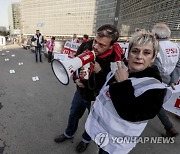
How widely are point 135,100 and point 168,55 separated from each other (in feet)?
5.51

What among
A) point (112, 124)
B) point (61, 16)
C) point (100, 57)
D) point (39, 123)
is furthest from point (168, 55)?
point (61, 16)

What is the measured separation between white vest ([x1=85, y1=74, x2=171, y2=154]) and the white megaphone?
333 millimetres

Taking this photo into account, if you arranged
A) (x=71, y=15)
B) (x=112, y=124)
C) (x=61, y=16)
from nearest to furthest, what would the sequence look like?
(x=112, y=124) → (x=71, y=15) → (x=61, y=16)

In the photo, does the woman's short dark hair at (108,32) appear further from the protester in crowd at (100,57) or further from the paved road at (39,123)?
the paved road at (39,123)

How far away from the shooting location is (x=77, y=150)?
263 centimetres

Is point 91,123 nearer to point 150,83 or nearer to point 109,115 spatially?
point 109,115

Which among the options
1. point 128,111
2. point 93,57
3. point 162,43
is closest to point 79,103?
point 93,57

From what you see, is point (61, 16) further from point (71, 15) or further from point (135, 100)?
point (135, 100)

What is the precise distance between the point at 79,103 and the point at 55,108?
5.32ft

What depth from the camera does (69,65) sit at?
1.62 m

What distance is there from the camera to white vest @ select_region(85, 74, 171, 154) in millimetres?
1263

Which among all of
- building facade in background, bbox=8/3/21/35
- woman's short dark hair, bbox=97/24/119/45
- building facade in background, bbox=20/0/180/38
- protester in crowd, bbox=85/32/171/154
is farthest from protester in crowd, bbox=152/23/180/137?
building facade in background, bbox=8/3/21/35

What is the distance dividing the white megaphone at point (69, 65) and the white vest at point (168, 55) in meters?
1.30

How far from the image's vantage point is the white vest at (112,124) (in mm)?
1263
